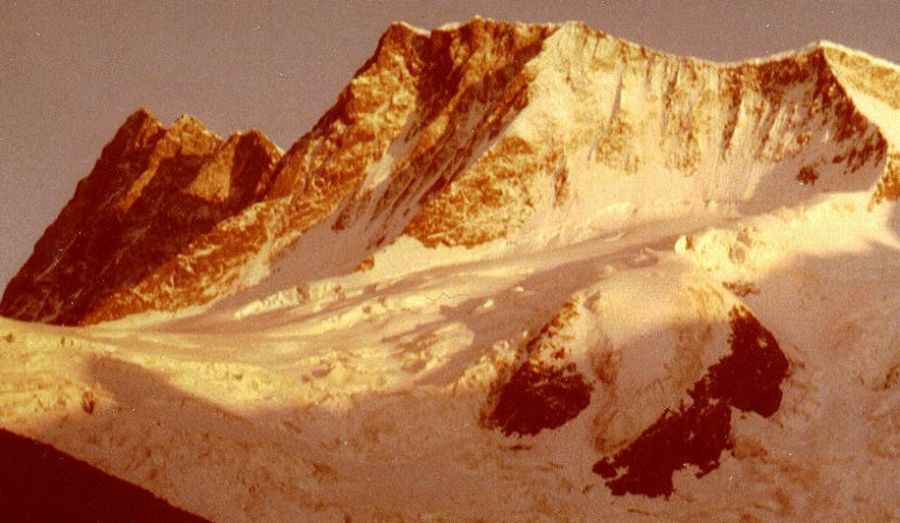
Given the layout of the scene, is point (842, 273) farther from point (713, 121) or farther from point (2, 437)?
point (2, 437)

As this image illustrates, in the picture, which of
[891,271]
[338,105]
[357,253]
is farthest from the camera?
[338,105]

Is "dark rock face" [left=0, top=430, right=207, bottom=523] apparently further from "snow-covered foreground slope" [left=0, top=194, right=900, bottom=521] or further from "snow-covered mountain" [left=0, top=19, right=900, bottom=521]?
"snow-covered mountain" [left=0, top=19, right=900, bottom=521]

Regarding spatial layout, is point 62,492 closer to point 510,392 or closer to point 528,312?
point 510,392

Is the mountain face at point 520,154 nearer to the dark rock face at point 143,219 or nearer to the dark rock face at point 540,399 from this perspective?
the dark rock face at point 143,219

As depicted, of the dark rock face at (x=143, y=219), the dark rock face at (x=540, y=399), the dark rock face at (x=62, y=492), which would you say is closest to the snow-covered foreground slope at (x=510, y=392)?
the dark rock face at (x=540, y=399)

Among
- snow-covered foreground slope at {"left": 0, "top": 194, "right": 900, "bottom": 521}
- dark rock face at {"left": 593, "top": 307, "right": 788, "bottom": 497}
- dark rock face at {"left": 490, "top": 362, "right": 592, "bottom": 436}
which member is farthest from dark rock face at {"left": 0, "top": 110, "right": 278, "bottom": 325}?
dark rock face at {"left": 593, "top": 307, "right": 788, "bottom": 497}

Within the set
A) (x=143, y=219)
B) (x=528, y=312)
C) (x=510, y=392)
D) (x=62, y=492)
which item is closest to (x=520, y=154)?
(x=528, y=312)

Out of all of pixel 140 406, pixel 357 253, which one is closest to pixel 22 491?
pixel 140 406
